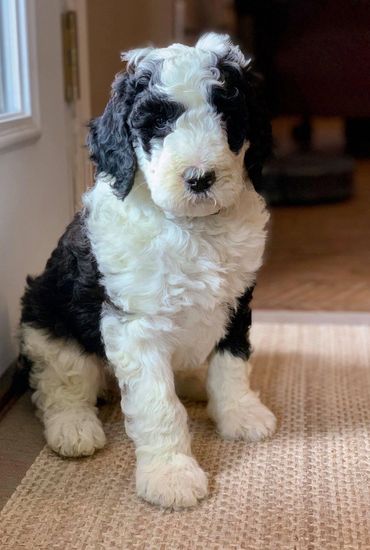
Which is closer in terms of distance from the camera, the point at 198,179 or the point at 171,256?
the point at 198,179

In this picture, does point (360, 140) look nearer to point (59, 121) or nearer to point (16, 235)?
point (59, 121)

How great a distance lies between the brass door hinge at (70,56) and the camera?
1.98 m

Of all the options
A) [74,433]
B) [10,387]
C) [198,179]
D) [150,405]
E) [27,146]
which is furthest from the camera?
[27,146]

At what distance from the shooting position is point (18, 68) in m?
1.73

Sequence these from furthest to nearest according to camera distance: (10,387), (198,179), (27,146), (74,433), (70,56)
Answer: (70,56), (27,146), (10,387), (74,433), (198,179)

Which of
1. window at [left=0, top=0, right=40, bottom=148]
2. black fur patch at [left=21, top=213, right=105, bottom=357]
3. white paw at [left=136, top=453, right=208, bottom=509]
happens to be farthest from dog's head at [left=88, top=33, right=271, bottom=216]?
window at [left=0, top=0, right=40, bottom=148]

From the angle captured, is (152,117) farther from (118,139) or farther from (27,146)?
(27,146)

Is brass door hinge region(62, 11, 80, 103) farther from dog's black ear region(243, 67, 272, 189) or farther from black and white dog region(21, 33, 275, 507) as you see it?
dog's black ear region(243, 67, 272, 189)

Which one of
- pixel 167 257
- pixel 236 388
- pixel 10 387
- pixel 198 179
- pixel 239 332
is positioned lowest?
pixel 10 387

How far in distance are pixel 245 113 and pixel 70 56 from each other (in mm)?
953

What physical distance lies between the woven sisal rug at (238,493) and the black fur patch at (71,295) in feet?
0.74

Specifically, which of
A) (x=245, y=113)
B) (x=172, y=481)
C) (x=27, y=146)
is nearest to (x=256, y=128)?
(x=245, y=113)

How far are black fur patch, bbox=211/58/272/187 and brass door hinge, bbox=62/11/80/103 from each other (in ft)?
2.78

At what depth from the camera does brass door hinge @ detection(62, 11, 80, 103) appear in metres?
1.98
